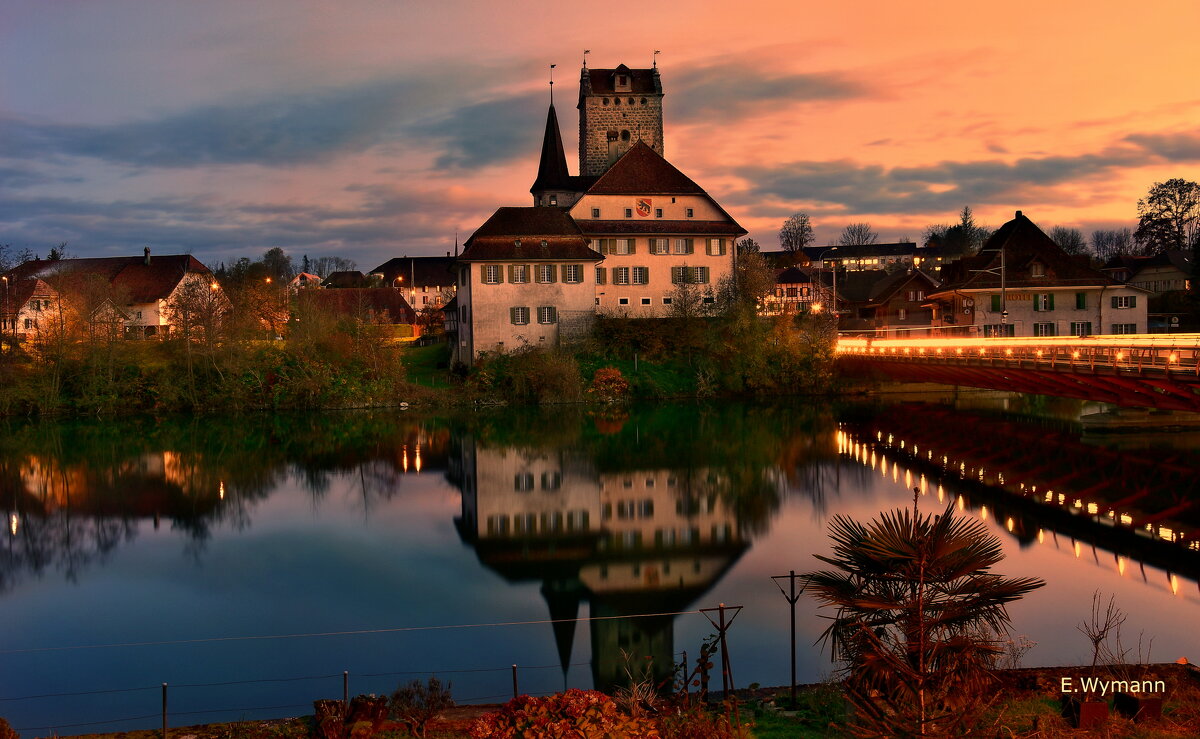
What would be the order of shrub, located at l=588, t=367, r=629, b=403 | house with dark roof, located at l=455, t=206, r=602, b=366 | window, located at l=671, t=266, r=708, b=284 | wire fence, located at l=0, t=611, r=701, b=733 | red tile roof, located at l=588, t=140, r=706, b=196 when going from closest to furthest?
1. wire fence, located at l=0, t=611, r=701, b=733
2. shrub, located at l=588, t=367, r=629, b=403
3. house with dark roof, located at l=455, t=206, r=602, b=366
4. window, located at l=671, t=266, r=708, b=284
5. red tile roof, located at l=588, t=140, r=706, b=196

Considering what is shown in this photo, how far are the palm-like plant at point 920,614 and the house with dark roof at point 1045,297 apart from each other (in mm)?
59963

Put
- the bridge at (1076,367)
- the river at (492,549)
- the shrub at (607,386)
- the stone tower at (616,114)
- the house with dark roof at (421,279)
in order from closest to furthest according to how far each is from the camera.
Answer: the river at (492,549), the bridge at (1076,367), the shrub at (607,386), the stone tower at (616,114), the house with dark roof at (421,279)

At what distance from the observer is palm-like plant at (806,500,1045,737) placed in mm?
7801

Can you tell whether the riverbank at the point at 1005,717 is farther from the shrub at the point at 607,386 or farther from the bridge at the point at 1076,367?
the shrub at the point at 607,386

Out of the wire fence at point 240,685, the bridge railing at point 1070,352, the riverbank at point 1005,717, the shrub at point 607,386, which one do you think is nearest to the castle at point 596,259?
the shrub at point 607,386

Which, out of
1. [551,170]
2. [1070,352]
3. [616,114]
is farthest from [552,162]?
[1070,352]

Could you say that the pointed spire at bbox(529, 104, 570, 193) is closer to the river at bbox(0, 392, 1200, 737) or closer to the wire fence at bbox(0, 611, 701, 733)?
the river at bbox(0, 392, 1200, 737)

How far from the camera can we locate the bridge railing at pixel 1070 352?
25.9 metres

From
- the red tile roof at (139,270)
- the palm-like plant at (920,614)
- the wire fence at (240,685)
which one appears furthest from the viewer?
the red tile roof at (139,270)

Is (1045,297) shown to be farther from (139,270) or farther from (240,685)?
(139,270)

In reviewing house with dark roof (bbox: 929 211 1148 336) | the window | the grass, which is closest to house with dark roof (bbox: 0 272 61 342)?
the grass

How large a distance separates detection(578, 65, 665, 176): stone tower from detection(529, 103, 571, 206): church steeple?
235 inches

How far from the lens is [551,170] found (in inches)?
3095

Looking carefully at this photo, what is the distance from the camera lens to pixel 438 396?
5628 centimetres
